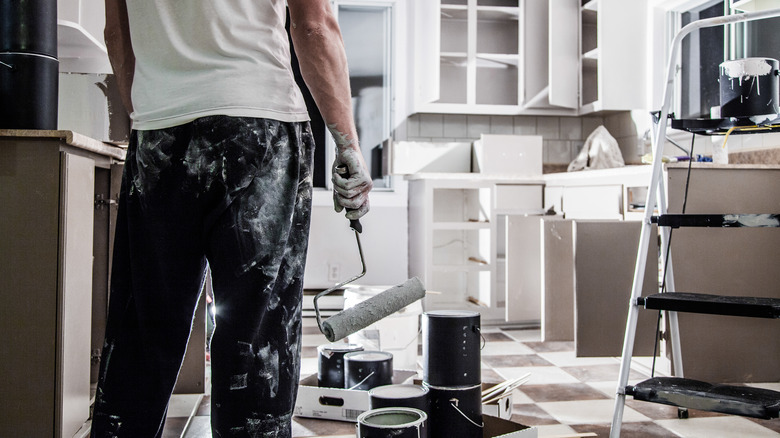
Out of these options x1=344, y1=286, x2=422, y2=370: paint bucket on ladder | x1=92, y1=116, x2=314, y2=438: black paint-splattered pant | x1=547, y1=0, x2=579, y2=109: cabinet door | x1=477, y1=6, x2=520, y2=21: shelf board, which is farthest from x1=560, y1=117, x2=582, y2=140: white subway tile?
x1=92, y1=116, x2=314, y2=438: black paint-splattered pant

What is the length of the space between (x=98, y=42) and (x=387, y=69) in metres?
2.44

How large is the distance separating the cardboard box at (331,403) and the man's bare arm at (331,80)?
39.6 inches

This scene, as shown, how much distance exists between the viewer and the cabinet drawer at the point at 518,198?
153 inches

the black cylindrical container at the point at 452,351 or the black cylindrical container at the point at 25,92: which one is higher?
the black cylindrical container at the point at 25,92

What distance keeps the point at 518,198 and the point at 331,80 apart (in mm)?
2966

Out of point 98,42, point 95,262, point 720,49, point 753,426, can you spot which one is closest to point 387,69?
point 720,49

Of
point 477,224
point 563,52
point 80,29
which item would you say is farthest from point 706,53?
point 80,29

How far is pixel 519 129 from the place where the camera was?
457 centimetres

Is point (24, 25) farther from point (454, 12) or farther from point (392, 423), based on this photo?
point (454, 12)

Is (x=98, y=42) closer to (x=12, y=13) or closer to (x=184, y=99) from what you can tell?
(x=12, y=13)

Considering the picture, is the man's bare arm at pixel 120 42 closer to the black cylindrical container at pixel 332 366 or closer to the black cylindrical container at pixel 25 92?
the black cylindrical container at pixel 25 92

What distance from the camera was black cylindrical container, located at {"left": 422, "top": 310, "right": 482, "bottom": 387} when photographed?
163cm

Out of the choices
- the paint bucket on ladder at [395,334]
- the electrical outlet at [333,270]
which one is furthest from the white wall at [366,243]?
the paint bucket on ladder at [395,334]

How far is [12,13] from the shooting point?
1.67 metres
